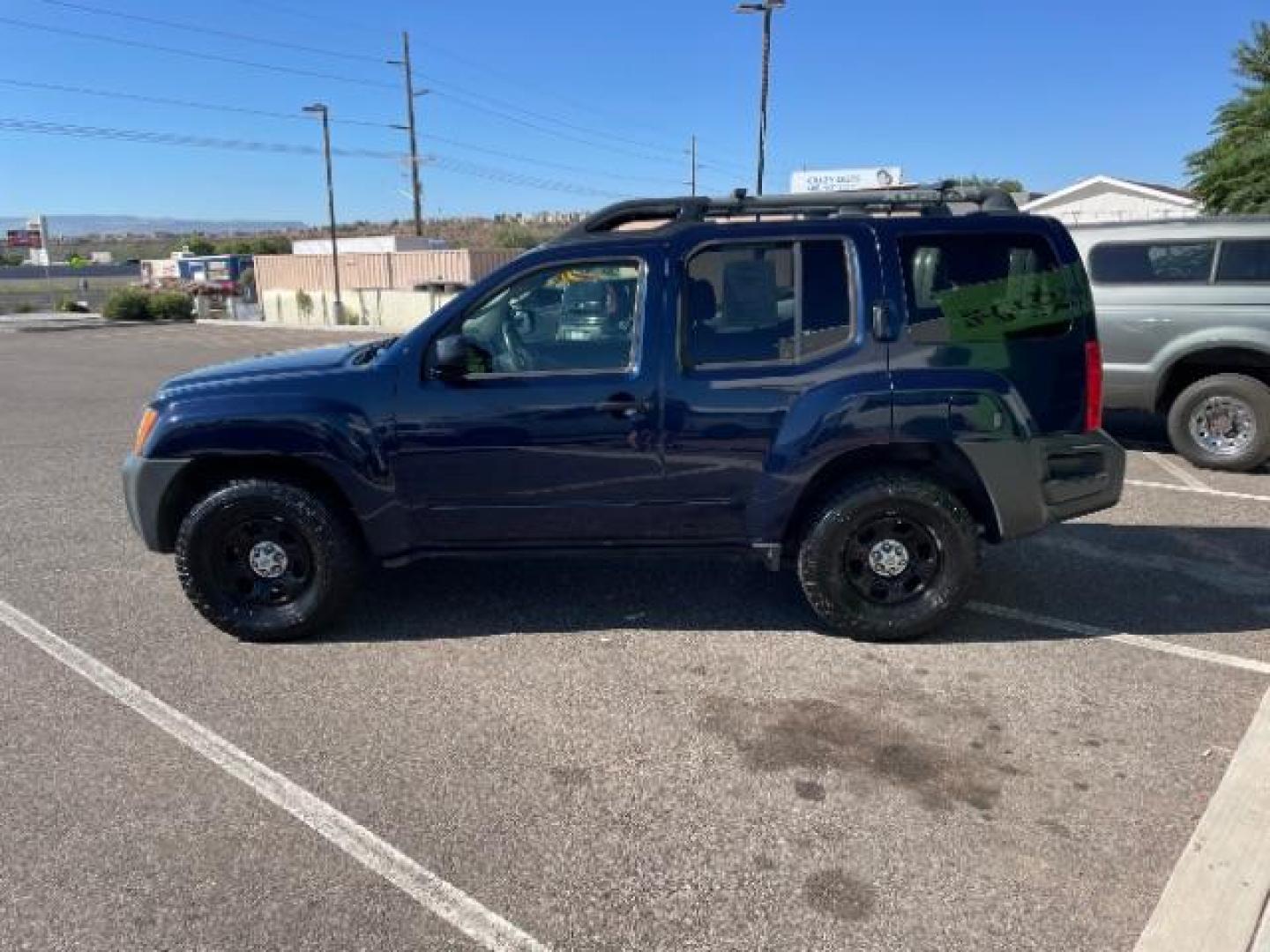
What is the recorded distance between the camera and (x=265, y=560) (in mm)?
4328

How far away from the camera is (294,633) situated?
432 cm

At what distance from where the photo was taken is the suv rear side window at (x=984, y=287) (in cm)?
405

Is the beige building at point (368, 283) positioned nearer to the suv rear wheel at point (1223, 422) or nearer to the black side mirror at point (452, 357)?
the suv rear wheel at point (1223, 422)

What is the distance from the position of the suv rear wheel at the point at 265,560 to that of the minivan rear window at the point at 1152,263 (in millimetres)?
6486

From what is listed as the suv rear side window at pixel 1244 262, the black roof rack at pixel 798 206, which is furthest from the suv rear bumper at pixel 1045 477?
the suv rear side window at pixel 1244 262

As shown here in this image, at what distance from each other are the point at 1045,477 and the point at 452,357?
2.67 meters

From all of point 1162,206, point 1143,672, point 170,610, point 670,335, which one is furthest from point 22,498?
point 1162,206

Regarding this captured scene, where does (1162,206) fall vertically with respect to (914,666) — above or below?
above

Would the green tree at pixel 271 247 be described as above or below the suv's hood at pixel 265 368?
above

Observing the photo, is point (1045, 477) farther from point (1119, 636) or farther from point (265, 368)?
point (265, 368)

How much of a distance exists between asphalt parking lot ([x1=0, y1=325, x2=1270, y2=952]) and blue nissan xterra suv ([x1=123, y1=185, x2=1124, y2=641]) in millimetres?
459

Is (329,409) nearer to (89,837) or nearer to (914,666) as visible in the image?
(89,837)

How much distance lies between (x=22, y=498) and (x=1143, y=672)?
7.66 meters

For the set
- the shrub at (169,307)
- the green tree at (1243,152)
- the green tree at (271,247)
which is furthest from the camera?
the green tree at (271,247)
